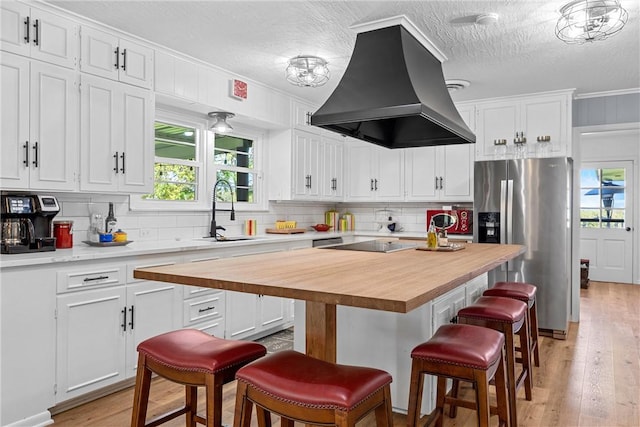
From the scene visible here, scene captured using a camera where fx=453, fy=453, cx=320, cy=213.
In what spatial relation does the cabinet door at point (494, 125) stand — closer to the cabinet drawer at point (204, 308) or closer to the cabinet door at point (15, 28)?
the cabinet drawer at point (204, 308)

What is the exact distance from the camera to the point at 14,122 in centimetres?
259

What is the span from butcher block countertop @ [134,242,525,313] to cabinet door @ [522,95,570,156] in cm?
267

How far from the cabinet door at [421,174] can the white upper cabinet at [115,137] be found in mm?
3096

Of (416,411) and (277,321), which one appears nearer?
(416,411)

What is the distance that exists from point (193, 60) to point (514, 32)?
2441 mm

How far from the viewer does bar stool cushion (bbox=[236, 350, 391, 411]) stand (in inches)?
52.3

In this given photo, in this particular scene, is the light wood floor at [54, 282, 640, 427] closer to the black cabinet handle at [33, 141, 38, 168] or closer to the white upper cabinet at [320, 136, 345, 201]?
the black cabinet handle at [33, 141, 38, 168]

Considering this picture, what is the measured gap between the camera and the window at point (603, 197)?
24.1 ft

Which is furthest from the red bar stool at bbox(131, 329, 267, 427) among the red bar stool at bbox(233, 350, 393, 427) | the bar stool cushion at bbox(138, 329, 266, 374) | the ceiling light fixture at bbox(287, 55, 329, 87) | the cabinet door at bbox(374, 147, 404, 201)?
the cabinet door at bbox(374, 147, 404, 201)

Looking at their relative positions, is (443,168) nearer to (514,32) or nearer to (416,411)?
(514,32)

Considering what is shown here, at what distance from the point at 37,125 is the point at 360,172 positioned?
12.4 feet

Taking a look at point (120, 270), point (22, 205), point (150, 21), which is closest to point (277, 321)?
point (120, 270)

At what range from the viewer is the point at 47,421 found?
248 centimetres

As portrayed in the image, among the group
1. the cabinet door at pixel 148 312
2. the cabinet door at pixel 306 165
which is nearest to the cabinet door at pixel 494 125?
the cabinet door at pixel 306 165
